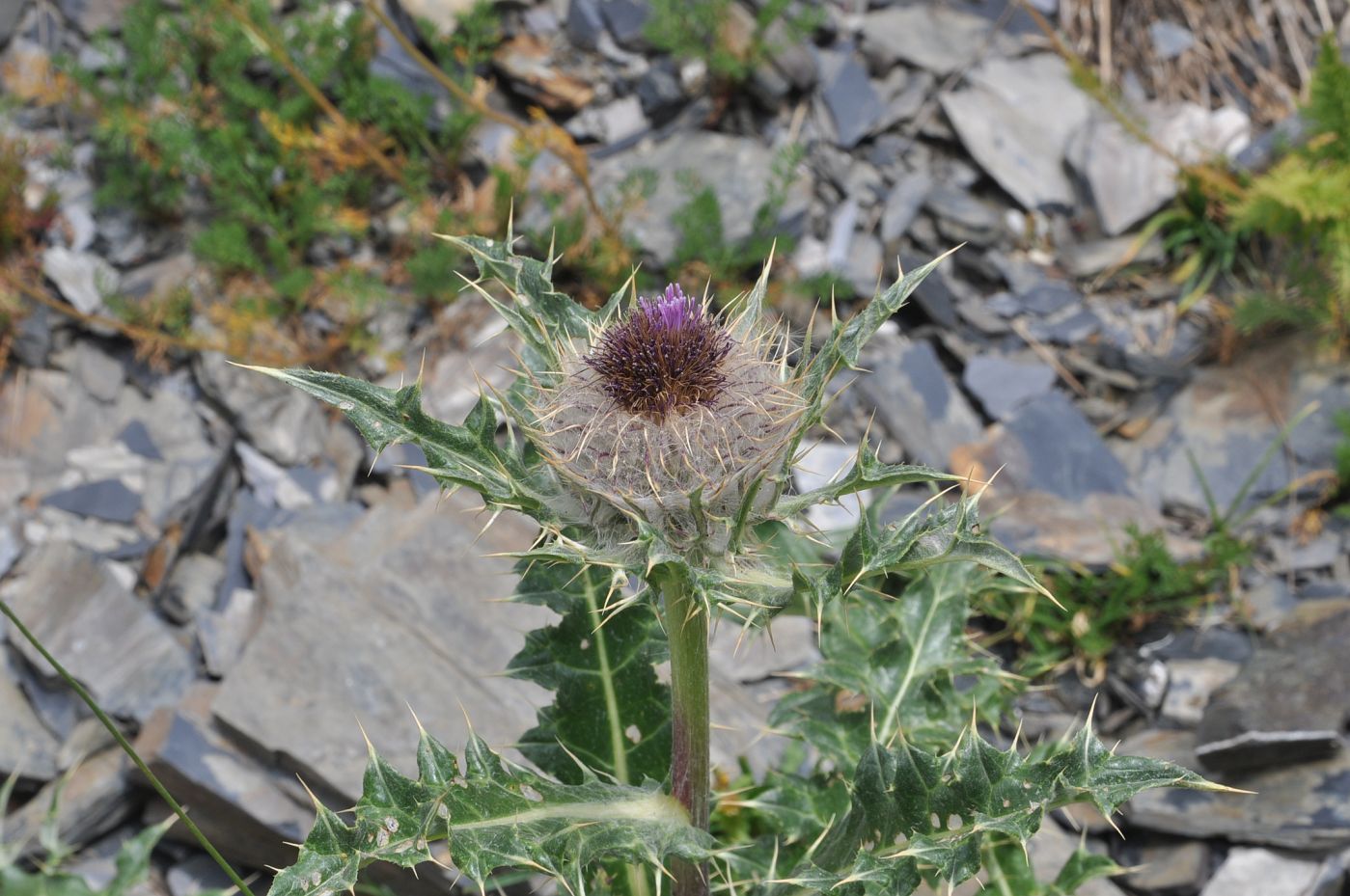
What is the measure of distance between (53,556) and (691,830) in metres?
3.77

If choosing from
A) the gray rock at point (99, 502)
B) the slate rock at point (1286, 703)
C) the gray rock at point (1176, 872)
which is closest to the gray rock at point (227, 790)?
the gray rock at point (99, 502)

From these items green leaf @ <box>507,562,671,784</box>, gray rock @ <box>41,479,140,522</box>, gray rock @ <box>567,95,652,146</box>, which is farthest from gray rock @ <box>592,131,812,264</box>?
green leaf @ <box>507,562,671,784</box>

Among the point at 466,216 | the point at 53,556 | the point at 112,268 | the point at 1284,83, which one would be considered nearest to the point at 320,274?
the point at 466,216

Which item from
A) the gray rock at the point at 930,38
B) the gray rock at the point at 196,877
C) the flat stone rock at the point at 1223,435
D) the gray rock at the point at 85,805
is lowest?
the gray rock at the point at 196,877

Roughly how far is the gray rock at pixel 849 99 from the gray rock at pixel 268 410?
3.40 meters

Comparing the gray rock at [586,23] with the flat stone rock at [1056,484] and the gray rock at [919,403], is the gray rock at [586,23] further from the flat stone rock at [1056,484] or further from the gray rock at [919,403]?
the flat stone rock at [1056,484]

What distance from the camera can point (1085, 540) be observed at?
16.4 feet

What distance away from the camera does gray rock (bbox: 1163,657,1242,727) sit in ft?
15.0

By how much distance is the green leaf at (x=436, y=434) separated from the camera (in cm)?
210

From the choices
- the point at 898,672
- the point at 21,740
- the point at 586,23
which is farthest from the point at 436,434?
the point at 586,23

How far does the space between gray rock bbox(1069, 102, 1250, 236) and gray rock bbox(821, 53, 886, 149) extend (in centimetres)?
127

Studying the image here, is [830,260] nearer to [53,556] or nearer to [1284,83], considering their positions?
[1284,83]

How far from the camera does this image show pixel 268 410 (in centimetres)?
564

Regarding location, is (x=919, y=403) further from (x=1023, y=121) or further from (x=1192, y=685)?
(x=1023, y=121)
